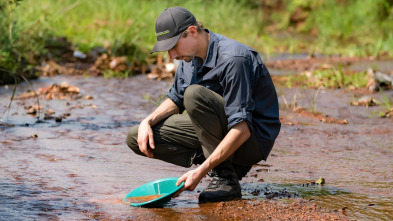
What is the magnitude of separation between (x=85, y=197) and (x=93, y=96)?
4.07 meters

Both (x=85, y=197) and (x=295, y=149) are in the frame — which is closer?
(x=85, y=197)

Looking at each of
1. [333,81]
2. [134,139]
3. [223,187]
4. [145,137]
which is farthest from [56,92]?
[223,187]

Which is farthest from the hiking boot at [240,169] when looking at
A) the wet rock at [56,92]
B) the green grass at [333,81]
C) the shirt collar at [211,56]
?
the green grass at [333,81]

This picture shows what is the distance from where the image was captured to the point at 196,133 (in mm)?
3975

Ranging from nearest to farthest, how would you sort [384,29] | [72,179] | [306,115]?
[72,179], [306,115], [384,29]

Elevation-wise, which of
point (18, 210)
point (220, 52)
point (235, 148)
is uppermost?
point (220, 52)

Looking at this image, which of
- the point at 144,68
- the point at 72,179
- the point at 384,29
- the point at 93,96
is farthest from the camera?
the point at 384,29

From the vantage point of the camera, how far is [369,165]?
4926 millimetres

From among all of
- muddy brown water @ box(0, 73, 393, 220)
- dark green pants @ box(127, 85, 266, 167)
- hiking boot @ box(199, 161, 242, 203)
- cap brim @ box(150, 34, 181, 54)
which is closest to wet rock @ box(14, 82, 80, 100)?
muddy brown water @ box(0, 73, 393, 220)

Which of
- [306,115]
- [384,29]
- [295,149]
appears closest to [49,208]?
[295,149]

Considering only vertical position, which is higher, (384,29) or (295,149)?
(384,29)

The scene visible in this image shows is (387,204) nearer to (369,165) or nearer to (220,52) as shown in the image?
(369,165)

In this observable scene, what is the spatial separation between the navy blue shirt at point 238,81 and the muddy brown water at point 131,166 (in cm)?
51

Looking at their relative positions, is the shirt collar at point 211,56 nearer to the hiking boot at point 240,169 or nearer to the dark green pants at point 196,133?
the dark green pants at point 196,133
